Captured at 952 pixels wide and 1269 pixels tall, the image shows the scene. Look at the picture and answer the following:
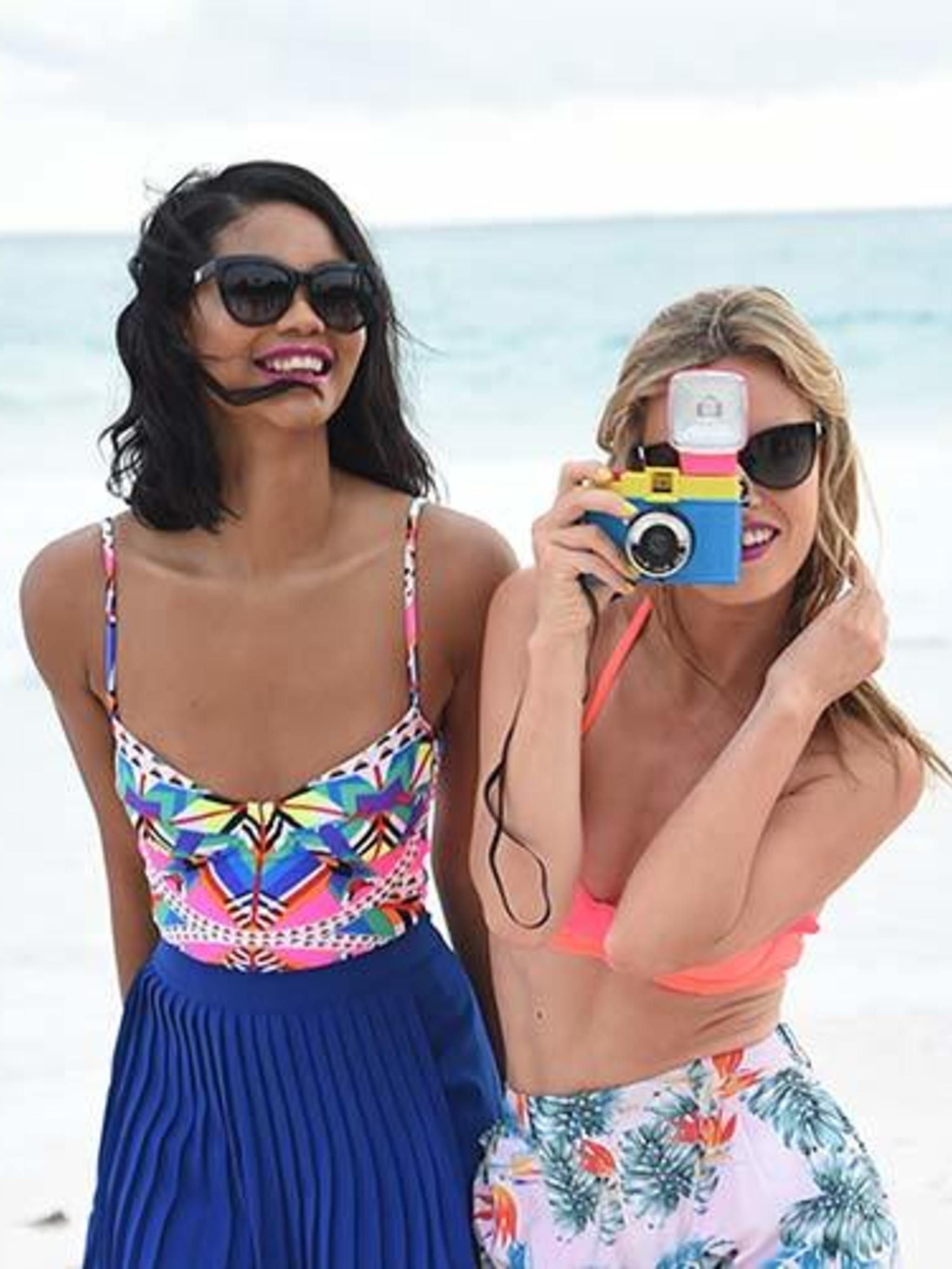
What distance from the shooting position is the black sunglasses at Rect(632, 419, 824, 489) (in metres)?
2.28

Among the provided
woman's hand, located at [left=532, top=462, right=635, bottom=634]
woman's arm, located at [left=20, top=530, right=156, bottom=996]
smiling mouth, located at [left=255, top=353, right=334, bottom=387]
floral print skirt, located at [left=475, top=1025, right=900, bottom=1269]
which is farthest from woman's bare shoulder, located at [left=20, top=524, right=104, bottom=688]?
floral print skirt, located at [left=475, top=1025, right=900, bottom=1269]

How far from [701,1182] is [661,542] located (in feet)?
2.33

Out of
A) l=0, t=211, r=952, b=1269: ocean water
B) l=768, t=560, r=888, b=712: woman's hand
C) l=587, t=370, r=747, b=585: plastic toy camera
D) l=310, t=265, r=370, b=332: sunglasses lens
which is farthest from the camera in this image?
l=0, t=211, r=952, b=1269: ocean water

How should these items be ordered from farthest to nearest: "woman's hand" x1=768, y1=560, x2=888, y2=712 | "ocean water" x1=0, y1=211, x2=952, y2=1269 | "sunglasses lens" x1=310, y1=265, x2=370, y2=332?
"ocean water" x1=0, y1=211, x2=952, y2=1269 → "sunglasses lens" x1=310, y1=265, x2=370, y2=332 → "woman's hand" x1=768, y1=560, x2=888, y2=712

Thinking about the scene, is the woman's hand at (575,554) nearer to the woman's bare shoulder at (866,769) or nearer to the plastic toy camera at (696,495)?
the plastic toy camera at (696,495)

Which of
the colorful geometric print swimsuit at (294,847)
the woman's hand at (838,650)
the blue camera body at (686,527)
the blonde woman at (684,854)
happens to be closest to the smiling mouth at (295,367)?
the colorful geometric print swimsuit at (294,847)

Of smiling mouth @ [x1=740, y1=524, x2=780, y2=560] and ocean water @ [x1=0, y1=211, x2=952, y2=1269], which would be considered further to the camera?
ocean water @ [x1=0, y1=211, x2=952, y2=1269]

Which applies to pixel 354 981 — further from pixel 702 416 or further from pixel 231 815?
pixel 702 416

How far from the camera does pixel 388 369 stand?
260 cm

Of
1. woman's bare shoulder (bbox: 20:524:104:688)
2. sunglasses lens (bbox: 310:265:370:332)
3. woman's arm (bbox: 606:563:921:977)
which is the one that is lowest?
woman's arm (bbox: 606:563:921:977)

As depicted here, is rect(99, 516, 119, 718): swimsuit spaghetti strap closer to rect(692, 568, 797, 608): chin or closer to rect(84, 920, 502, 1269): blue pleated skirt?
rect(84, 920, 502, 1269): blue pleated skirt

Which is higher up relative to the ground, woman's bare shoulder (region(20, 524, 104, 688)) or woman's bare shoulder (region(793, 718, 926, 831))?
woman's bare shoulder (region(20, 524, 104, 688))

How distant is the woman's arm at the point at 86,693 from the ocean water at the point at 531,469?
1.75ft

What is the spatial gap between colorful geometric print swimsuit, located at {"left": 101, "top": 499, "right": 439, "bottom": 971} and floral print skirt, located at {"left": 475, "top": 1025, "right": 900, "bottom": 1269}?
0.35m
